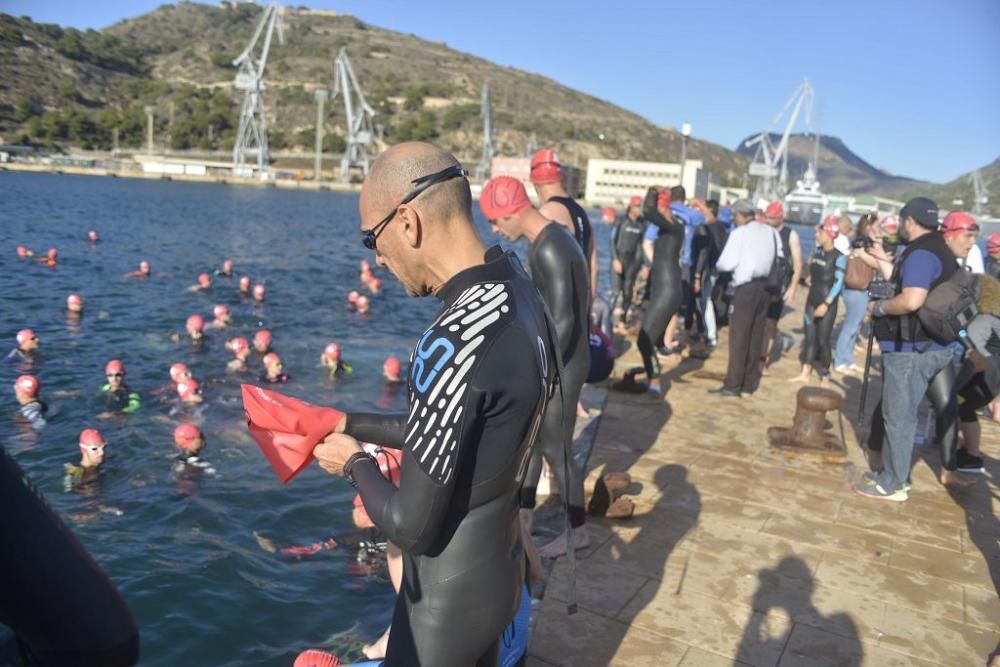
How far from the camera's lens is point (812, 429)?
695 centimetres

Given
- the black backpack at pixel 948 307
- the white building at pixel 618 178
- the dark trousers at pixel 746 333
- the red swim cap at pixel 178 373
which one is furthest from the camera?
the white building at pixel 618 178

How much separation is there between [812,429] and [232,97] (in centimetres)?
15189

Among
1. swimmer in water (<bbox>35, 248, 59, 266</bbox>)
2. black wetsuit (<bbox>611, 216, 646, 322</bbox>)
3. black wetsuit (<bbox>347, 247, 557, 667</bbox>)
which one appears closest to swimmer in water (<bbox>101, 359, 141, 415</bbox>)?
black wetsuit (<bbox>611, 216, 646, 322</bbox>)

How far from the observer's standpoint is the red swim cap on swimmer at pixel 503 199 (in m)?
4.19

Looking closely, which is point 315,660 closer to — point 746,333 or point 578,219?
point 578,219

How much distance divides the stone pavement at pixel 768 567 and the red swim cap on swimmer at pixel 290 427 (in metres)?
1.95

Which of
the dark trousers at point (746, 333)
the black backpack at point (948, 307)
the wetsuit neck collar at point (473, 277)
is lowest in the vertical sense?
the dark trousers at point (746, 333)

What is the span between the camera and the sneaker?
255 inches

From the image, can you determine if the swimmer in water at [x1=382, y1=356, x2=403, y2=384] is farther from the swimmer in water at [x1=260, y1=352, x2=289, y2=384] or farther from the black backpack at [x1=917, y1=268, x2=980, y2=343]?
the black backpack at [x1=917, y1=268, x2=980, y2=343]

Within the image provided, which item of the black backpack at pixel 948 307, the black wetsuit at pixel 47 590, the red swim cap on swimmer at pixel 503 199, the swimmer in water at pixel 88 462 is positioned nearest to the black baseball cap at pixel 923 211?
the black backpack at pixel 948 307

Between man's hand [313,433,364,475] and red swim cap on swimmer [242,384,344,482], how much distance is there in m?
0.03

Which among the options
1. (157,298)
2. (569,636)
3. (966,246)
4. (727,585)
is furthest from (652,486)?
(157,298)

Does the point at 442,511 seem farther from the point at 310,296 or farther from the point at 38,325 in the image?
the point at 310,296

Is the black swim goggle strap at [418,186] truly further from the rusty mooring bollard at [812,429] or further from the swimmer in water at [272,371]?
the swimmer in water at [272,371]
